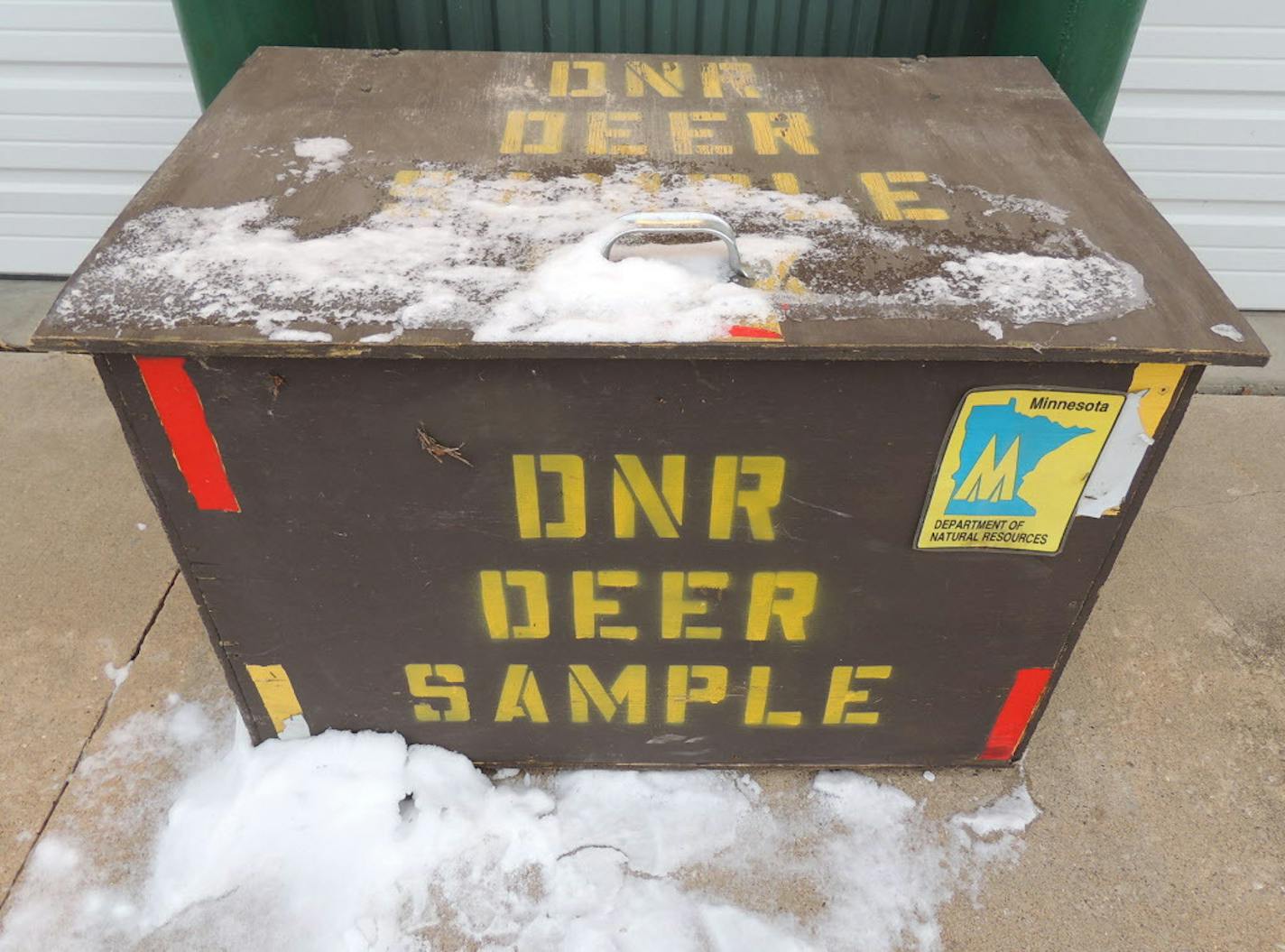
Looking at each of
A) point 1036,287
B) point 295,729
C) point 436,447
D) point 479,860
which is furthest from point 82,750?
point 1036,287

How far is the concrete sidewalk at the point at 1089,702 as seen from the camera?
1.68m

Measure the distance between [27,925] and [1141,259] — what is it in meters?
2.13

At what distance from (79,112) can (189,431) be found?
7.48 ft

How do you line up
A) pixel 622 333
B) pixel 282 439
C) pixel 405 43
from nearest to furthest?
pixel 622 333
pixel 282 439
pixel 405 43

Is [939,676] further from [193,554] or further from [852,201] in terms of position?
[193,554]

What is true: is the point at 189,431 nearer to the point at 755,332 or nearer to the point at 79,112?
the point at 755,332

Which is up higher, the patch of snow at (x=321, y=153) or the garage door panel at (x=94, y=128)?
the patch of snow at (x=321, y=153)

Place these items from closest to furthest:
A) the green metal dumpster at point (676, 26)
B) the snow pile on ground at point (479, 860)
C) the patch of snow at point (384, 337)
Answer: the patch of snow at point (384, 337), the snow pile on ground at point (479, 860), the green metal dumpster at point (676, 26)

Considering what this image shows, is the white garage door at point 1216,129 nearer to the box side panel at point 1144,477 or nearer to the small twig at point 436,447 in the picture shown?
the box side panel at point 1144,477

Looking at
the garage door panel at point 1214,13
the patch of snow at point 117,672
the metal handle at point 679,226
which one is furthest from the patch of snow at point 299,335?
the garage door panel at point 1214,13

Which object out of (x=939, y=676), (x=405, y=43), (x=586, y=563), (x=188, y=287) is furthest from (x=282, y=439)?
(x=405, y=43)

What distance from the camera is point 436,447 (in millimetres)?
1325

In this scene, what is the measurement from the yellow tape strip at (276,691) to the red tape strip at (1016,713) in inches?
52.1

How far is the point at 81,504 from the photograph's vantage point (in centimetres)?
246
